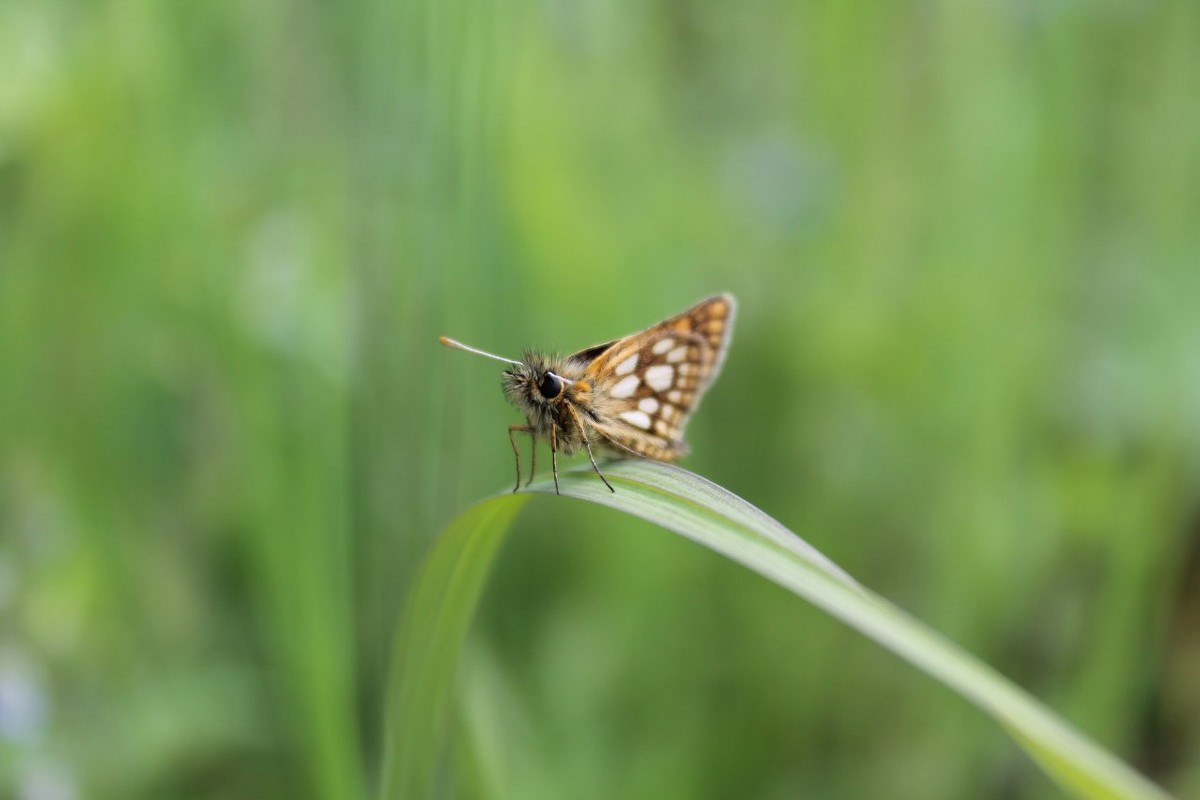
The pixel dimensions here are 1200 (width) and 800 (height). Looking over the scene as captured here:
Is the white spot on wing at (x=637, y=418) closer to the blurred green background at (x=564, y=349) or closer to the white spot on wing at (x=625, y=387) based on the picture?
the white spot on wing at (x=625, y=387)

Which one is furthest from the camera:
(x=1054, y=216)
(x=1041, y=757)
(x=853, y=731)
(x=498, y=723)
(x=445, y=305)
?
(x=1054, y=216)

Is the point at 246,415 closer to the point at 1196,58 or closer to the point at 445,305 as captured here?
the point at 445,305

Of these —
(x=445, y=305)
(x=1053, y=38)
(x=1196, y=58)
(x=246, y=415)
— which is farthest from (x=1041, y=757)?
(x=1196, y=58)

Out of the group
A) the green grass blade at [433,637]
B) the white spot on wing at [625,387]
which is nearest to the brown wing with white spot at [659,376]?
the white spot on wing at [625,387]

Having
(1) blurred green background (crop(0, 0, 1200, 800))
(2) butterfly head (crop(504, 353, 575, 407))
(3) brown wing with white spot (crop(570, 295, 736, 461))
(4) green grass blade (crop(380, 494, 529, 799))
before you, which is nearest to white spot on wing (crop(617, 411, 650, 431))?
(3) brown wing with white spot (crop(570, 295, 736, 461))

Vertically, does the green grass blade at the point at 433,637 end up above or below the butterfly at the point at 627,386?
below

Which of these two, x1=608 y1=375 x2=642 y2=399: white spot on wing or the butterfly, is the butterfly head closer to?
the butterfly

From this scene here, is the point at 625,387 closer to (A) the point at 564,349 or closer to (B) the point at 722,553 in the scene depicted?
(B) the point at 722,553

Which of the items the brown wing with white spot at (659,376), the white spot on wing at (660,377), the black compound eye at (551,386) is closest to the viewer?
the black compound eye at (551,386)
